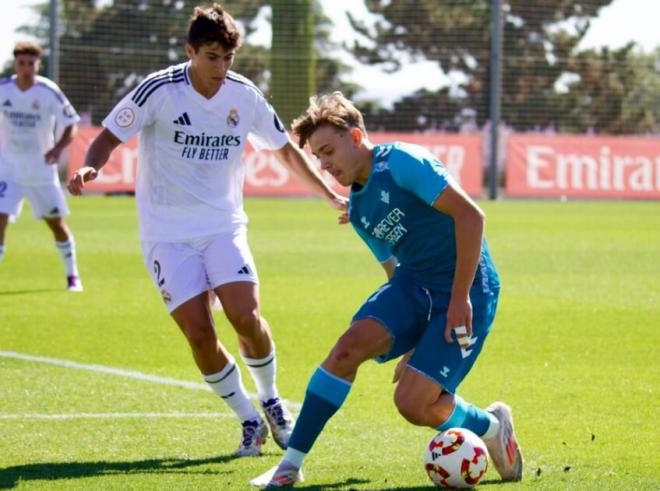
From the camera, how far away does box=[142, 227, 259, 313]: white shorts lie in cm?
710

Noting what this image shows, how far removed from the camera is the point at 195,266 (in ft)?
23.5

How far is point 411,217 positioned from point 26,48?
9.35 metres

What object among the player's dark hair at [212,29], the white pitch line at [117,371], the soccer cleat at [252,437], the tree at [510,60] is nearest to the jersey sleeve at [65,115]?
the white pitch line at [117,371]

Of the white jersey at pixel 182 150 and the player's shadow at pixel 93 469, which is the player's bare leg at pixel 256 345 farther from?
the player's shadow at pixel 93 469

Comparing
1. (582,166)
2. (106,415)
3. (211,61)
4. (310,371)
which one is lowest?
(582,166)

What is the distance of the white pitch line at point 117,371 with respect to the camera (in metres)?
9.06

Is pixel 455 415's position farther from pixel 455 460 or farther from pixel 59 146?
pixel 59 146

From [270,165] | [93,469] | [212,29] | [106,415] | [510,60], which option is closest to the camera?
[93,469]

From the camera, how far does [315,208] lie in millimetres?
32688

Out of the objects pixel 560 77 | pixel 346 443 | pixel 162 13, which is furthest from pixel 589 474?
pixel 560 77

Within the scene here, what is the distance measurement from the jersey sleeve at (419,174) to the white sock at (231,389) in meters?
1.66

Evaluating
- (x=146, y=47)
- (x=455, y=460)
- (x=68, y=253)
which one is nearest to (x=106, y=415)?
(x=455, y=460)

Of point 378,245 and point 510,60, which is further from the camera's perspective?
point 510,60

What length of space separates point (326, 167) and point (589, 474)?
1.85 metres
